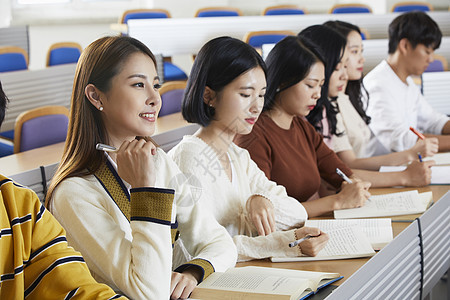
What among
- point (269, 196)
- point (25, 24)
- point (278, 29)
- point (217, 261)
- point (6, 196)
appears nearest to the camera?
point (6, 196)

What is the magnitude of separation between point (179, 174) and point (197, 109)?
369 mm

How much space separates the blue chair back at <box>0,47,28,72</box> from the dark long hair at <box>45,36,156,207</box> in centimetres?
402

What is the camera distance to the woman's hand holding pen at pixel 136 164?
3.84 ft

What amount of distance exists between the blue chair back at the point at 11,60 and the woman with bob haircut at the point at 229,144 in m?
3.65

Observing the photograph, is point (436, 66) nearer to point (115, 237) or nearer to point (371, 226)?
point (371, 226)

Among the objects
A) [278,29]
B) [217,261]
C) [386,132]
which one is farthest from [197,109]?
[278,29]

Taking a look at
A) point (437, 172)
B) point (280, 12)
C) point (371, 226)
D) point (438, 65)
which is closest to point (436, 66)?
point (438, 65)

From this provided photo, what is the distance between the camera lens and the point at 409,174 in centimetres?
234

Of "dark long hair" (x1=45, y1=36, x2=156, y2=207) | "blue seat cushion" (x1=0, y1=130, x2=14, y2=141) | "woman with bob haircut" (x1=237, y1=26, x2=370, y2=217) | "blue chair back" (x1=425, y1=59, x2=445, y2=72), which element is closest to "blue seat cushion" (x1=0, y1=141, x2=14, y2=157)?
"blue seat cushion" (x1=0, y1=130, x2=14, y2=141)

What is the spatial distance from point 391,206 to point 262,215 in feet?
1.98

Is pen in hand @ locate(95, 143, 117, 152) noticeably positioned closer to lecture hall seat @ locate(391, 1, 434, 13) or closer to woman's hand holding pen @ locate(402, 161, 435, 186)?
woman's hand holding pen @ locate(402, 161, 435, 186)

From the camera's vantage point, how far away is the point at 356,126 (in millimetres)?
2883

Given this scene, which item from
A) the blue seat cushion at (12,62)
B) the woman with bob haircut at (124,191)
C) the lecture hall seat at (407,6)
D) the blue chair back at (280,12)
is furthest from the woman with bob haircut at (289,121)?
the lecture hall seat at (407,6)

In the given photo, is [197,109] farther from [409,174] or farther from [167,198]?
[409,174]
